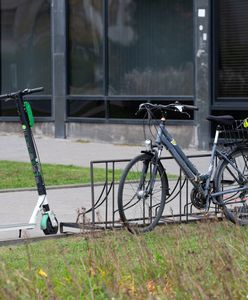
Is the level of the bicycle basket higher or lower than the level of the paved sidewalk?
higher

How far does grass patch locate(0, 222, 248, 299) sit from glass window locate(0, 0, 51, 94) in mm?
14490

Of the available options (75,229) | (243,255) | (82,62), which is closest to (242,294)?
(243,255)

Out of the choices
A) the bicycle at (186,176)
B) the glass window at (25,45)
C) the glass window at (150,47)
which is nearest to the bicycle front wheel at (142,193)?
the bicycle at (186,176)

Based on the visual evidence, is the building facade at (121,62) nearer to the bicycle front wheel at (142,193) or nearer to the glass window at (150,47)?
the glass window at (150,47)

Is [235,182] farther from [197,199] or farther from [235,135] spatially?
[235,135]

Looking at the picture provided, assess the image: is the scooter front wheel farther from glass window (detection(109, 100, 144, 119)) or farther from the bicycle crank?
glass window (detection(109, 100, 144, 119))

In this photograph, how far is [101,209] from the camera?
10250mm

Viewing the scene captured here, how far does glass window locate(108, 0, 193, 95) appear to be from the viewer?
18266 mm

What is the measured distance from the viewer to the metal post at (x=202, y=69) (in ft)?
57.6

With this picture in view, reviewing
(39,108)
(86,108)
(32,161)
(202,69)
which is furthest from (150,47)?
(32,161)

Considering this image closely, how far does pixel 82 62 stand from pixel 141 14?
6.22ft

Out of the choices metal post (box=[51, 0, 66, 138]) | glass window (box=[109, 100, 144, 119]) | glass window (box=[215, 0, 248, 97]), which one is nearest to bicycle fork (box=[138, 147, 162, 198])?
glass window (box=[215, 0, 248, 97])

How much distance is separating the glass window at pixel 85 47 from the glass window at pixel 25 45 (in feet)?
2.47

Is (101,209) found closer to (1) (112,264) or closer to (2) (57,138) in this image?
(1) (112,264)
